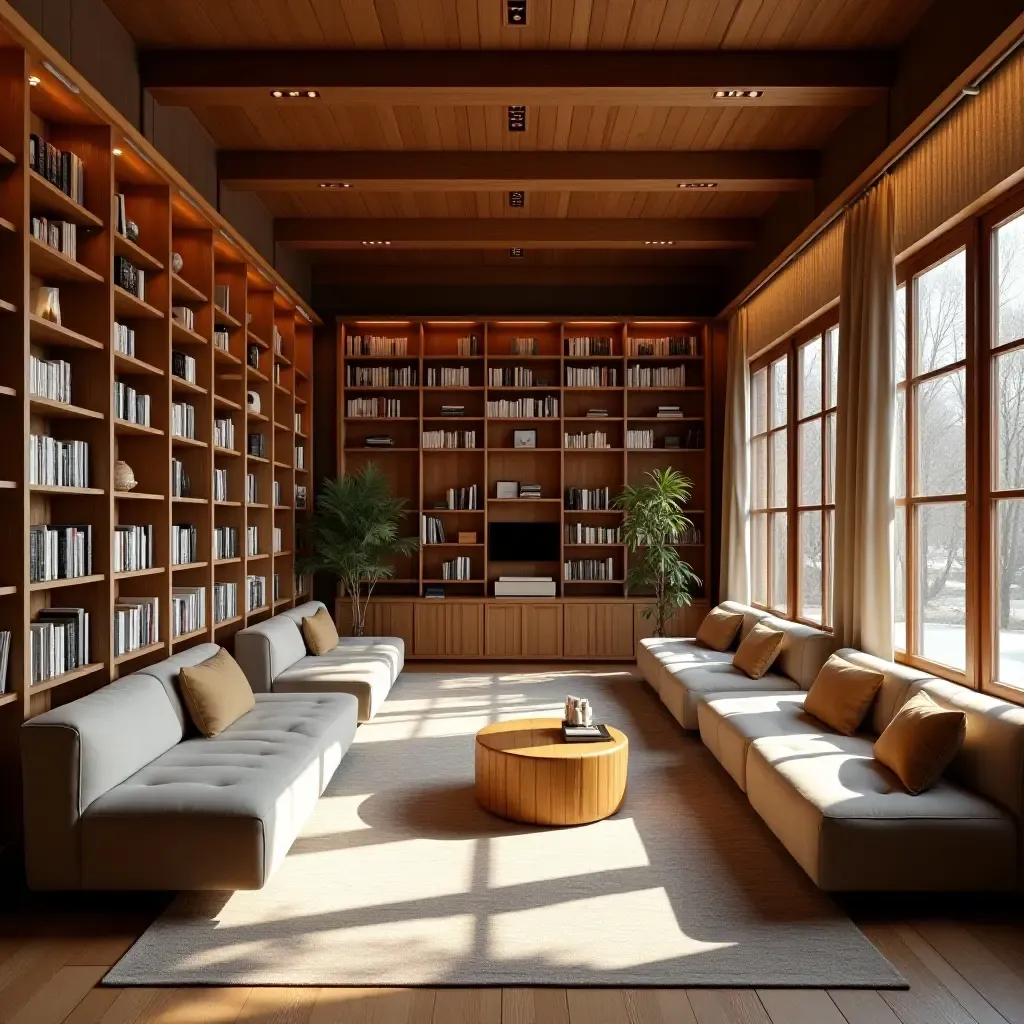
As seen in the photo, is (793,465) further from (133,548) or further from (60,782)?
(60,782)

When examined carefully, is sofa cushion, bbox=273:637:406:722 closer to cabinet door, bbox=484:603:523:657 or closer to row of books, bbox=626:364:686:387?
cabinet door, bbox=484:603:523:657

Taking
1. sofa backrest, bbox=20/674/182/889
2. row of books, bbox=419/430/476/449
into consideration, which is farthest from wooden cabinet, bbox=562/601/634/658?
sofa backrest, bbox=20/674/182/889

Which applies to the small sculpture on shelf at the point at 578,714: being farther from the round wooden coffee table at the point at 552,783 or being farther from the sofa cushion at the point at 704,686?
the sofa cushion at the point at 704,686

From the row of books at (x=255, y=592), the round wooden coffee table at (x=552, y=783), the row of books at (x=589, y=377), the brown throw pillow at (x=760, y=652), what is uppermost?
the row of books at (x=589, y=377)

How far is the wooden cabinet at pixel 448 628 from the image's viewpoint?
8.97m

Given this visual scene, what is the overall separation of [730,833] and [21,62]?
14.8ft

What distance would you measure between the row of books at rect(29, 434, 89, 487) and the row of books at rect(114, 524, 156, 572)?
441 mm

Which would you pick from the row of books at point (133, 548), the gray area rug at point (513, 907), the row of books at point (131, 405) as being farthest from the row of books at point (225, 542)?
the gray area rug at point (513, 907)

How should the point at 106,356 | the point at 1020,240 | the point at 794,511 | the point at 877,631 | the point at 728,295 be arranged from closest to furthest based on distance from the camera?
1. the point at 1020,240
2. the point at 106,356
3. the point at 877,631
4. the point at 794,511
5. the point at 728,295

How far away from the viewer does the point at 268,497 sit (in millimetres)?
7383

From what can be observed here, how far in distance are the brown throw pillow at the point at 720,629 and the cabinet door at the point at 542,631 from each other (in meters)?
1.86

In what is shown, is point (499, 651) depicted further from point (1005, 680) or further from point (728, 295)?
point (1005, 680)

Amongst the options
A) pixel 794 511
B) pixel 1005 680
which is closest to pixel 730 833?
pixel 1005 680

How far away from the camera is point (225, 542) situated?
20.8ft
